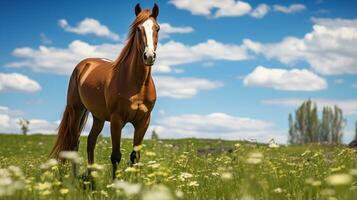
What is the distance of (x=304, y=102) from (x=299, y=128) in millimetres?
3376

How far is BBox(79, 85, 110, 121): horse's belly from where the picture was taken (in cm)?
969

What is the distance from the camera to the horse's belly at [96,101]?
9688 millimetres

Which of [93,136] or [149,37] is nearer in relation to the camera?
[149,37]

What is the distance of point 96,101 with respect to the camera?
9.87m

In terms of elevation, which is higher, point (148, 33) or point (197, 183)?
point (148, 33)

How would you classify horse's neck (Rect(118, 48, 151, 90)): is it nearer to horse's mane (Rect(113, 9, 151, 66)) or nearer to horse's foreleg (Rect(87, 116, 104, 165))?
horse's mane (Rect(113, 9, 151, 66))

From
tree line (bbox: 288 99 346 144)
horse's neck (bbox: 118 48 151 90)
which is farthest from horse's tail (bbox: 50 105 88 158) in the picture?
tree line (bbox: 288 99 346 144)

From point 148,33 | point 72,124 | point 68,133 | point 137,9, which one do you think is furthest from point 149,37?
point 68,133

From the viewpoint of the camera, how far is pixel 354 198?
4.42 metres

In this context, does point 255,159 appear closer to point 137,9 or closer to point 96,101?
point 137,9

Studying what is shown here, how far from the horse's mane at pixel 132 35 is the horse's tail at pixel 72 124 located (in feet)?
7.95

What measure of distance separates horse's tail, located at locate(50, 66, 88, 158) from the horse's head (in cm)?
341

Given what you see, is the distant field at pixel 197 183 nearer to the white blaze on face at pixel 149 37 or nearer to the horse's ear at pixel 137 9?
the white blaze on face at pixel 149 37

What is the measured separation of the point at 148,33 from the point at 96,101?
245 cm
